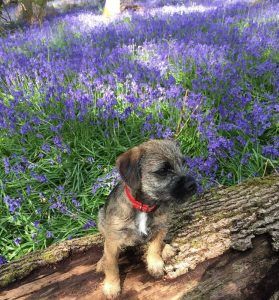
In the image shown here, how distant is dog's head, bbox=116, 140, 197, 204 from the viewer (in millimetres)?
2238

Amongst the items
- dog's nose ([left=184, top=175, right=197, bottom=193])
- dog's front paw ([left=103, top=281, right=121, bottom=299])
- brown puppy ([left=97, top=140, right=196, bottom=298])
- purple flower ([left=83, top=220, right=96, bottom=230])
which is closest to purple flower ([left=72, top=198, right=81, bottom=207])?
purple flower ([left=83, top=220, right=96, bottom=230])

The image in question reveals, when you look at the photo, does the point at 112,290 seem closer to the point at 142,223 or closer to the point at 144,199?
the point at 142,223

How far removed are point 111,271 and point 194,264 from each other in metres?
0.57

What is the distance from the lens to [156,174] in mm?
2299

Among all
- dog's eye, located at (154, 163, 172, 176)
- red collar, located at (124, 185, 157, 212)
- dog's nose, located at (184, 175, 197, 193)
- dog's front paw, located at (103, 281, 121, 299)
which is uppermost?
dog's eye, located at (154, 163, 172, 176)

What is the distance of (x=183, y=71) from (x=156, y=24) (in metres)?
3.93

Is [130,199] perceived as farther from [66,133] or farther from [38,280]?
[66,133]

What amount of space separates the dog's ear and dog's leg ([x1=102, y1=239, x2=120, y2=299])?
472 millimetres

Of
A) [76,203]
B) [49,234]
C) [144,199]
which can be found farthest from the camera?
[76,203]

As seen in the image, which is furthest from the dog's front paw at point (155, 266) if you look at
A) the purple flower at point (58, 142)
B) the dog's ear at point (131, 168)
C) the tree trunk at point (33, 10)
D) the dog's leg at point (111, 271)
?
the tree trunk at point (33, 10)

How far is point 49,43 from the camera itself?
314 inches

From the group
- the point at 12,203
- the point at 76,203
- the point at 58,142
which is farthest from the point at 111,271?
the point at 58,142

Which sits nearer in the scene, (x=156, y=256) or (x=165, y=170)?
(x=165, y=170)

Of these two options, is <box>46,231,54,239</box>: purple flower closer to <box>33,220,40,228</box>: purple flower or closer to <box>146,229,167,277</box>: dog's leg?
<box>33,220,40,228</box>: purple flower
